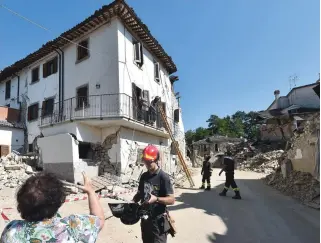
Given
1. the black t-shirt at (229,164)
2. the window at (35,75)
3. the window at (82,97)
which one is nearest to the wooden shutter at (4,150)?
the window at (35,75)

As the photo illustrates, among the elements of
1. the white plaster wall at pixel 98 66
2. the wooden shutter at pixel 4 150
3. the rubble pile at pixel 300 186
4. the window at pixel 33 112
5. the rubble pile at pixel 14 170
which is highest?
the white plaster wall at pixel 98 66

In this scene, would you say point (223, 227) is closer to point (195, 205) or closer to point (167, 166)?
point (195, 205)

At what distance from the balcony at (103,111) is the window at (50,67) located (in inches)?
93.0

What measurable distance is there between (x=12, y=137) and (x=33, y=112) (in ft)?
6.88

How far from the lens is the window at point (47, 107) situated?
51.7 feet

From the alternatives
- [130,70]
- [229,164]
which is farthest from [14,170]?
[229,164]

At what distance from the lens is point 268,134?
109ft

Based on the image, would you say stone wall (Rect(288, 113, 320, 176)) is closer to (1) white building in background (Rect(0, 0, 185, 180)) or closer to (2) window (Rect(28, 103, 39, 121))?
(1) white building in background (Rect(0, 0, 185, 180))

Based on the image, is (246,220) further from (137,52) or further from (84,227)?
(137,52)

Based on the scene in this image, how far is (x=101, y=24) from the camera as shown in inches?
547

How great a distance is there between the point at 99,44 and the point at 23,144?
8.99 metres

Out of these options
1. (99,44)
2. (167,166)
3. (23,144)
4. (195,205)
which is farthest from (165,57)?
(195,205)

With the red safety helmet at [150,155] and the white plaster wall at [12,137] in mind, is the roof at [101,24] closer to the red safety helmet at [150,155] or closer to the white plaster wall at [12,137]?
the white plaster wall at [12,137]

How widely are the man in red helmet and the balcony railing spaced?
362 inches
